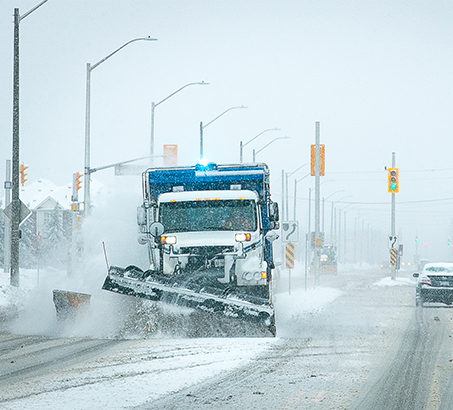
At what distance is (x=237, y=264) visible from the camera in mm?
15977

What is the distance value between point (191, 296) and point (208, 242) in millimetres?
1753

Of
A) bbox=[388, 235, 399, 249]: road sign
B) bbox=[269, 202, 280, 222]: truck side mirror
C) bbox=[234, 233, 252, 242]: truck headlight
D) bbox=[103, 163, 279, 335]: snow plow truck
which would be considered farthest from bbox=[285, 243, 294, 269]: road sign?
bbox=[388, 235, 399, 249]: road sign

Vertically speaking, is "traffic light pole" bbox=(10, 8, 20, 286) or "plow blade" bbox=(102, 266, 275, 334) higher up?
"traffic light pole" bbox=(10, 8, 20, 286)

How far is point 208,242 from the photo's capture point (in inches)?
625

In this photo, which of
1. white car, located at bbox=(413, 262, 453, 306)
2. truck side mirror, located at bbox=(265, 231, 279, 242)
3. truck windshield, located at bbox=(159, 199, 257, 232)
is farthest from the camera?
white car, located at bbox=(413, 262, 453, 306)

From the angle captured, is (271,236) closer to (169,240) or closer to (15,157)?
(169,240)

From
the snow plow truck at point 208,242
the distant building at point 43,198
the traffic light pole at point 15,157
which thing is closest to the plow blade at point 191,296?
the snow plow truck at point 208,242

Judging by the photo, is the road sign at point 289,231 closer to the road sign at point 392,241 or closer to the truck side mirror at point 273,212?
the truck side mirror at point 273,212

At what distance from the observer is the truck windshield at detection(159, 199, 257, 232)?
1664 cm

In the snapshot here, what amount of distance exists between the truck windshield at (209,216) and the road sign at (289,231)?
1130 centimetres

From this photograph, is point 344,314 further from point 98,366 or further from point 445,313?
point 98,366

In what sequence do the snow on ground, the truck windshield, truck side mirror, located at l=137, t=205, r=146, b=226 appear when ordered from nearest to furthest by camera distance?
the snow on ground
the truck windshield
truck side mirror, located at l=137, t=205, r=146, b=226

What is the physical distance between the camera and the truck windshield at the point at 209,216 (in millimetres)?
16641

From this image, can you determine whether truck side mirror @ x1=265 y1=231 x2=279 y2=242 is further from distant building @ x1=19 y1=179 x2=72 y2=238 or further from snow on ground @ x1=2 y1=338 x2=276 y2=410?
distant building @ x1=19 y1=179 x2=72 y2=238
